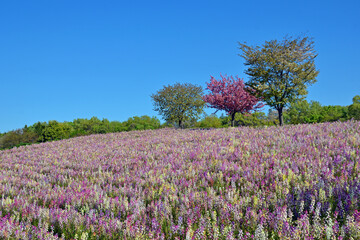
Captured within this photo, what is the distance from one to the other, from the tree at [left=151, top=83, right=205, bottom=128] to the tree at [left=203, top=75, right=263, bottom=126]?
3.30m

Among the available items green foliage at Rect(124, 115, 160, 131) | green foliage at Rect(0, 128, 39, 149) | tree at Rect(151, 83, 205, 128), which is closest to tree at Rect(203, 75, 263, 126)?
tree at Rect(151, 83, 205, 128)

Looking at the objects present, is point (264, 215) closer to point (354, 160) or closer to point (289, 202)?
point (289, 202)

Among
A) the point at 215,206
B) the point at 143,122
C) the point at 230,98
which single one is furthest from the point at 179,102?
the point at 215,206

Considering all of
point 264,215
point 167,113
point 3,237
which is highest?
point 167,113

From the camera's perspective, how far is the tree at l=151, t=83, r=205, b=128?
3597cm

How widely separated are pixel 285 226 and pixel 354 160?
3211mm

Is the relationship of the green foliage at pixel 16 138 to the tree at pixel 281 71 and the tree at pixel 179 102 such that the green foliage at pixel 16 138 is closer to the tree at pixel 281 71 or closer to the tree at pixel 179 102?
the tree at pixel 179 102

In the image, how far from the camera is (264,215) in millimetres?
2893

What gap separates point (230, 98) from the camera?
1254 inches

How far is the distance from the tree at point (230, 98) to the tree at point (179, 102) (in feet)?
10.8

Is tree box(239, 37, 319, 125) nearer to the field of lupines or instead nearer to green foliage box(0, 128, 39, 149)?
the field of lupines

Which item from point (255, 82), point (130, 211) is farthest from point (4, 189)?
point (255, 82)

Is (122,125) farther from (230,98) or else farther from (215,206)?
(215,206)

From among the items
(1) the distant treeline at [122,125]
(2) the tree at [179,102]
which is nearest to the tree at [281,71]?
(1) the distant treeline at [122,125]
